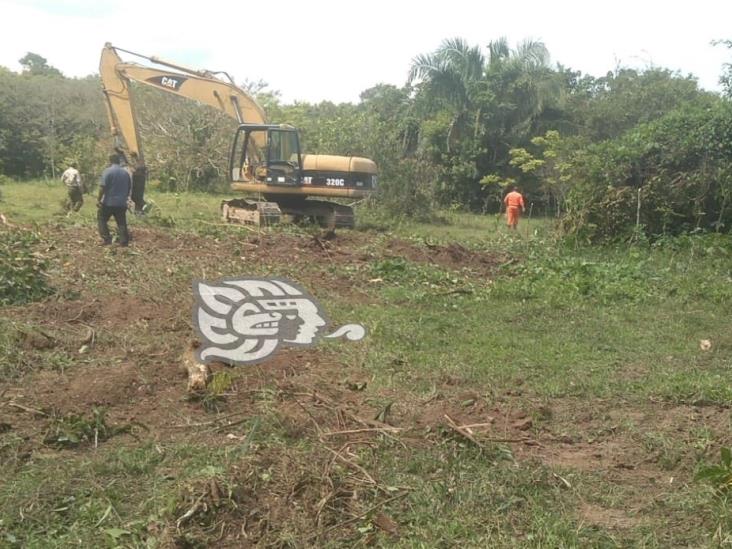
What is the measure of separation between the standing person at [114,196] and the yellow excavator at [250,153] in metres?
3.86

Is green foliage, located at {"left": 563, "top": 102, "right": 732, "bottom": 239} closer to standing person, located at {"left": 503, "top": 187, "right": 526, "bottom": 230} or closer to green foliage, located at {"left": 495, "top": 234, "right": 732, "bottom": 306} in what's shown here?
green foliage, located at {"left": 495, "top": 234, "right": 732, "bottom": 306}

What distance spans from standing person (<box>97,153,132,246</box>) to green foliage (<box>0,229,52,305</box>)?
2385 millimetres

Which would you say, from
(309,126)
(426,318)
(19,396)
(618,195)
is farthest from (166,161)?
(19,396)

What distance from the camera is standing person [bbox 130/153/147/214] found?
53.1 feet

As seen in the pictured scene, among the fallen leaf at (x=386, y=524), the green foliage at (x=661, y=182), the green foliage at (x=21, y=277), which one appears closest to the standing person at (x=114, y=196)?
the green foliage at (x=21, y=277)

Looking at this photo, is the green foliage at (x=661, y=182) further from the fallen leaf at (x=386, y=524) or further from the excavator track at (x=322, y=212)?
the fallen leaf at (x=386, y=524)

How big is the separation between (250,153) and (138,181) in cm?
237

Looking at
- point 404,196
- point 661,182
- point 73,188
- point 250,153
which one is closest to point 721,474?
point 661,182

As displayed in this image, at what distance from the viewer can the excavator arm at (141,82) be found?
1617cm

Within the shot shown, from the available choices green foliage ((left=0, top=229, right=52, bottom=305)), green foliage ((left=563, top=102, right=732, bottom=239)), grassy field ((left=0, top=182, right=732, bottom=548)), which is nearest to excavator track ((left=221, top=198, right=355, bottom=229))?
green foliage ((left=563, top=102, right=732, bottom=239))

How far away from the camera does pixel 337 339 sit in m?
7.79

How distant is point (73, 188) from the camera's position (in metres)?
17.3

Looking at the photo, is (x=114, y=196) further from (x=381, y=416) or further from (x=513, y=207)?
(x=513, y=207)

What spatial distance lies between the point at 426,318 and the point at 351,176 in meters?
7.85
